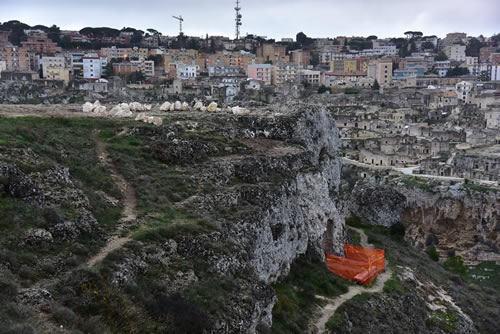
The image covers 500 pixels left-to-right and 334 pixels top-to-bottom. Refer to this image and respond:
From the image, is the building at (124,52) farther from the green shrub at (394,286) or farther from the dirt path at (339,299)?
the green shrub at (394,286)

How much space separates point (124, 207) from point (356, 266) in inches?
474

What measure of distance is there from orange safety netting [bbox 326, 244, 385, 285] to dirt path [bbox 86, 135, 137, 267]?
992 centimetres

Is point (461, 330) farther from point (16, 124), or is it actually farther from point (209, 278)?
point (16, 124)

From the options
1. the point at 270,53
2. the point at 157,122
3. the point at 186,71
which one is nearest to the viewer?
the point at 157,122

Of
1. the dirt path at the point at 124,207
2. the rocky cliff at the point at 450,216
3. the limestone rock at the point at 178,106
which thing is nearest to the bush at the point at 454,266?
the rocky cliff at the point at 450,216

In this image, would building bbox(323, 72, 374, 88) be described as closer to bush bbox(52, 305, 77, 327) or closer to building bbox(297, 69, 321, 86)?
building bbox(297, 69, 321, 86)

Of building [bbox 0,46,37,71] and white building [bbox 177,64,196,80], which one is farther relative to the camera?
building [bbox 0,46,37,71]

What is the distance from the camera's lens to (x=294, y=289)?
2053 cm

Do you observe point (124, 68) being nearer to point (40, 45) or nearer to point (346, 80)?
point (40, 45)

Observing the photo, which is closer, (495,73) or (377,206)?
(377,206)

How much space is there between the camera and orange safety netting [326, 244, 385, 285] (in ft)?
81.3

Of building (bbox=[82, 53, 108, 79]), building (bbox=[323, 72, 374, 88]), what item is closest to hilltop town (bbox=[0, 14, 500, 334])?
building (bbox=[323, 72, 374, 88])

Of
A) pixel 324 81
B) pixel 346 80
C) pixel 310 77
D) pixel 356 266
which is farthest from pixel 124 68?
pixel 356 266

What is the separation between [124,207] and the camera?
1781 cm
